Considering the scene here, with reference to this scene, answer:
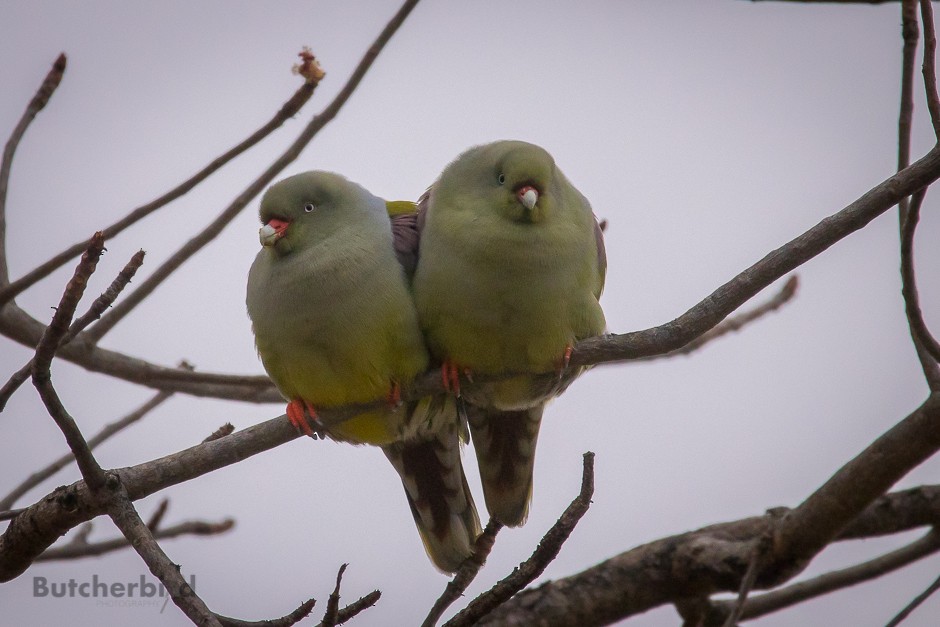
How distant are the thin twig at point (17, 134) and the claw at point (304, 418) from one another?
135cm

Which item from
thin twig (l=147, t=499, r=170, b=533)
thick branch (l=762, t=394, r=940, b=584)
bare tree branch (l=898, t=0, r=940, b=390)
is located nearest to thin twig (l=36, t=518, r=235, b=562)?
thin twig (l=147, t=499, r=170, b=533)

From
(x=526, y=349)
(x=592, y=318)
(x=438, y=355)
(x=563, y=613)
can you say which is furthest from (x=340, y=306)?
(x=563, y=613)

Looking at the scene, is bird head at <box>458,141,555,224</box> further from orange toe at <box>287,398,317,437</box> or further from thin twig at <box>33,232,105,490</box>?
thin twig at <box>33,232,105,490</box>

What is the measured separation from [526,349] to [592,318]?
368 millimetres

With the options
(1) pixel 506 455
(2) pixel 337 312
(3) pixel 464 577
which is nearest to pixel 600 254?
(1) pixel 506 455

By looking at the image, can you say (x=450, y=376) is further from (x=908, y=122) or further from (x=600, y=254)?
(x=908, y=122)

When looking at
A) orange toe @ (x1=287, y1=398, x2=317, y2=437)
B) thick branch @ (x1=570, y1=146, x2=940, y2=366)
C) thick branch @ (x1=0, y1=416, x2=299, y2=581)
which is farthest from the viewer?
orange toe @ (x1=287, y1=398, x2=317, y2=437)

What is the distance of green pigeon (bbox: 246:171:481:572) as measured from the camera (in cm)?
469

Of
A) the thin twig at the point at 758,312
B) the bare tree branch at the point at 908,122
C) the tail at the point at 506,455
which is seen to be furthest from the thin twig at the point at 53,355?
the thin twig at the point at 758,312

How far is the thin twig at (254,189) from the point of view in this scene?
15.3ft

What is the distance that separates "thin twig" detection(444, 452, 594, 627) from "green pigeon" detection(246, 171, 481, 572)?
4.12ft

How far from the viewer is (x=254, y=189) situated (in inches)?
189

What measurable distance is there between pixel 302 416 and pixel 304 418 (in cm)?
1

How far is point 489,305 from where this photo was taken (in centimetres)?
466
